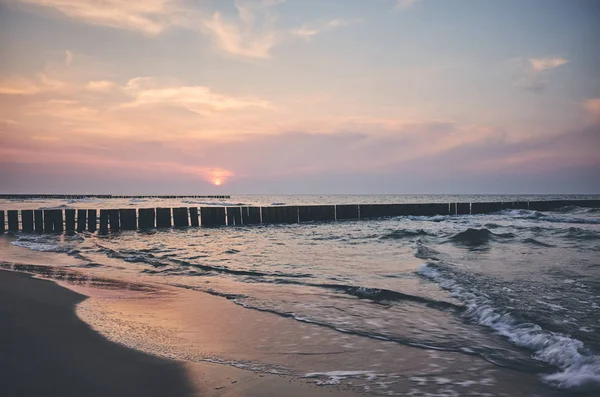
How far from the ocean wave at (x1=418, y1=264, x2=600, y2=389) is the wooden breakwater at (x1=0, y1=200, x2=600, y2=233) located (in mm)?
18298

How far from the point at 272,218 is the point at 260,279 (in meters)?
16.9

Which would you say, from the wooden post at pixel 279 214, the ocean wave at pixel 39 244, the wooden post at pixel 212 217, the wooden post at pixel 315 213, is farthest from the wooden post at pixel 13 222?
the wooden post at pixel 315 213

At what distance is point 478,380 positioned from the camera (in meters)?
3.40

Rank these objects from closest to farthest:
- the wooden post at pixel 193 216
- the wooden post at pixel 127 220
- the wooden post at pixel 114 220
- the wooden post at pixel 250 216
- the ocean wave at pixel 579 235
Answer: the ocean wave at pixel 579 235
the wooden post at pixel 114 220
the wooden post at pixel 127 220
the wooden post at pixel 193 216
the wooden post at pixel 250 216

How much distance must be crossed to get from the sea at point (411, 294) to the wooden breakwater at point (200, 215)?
5.74 m

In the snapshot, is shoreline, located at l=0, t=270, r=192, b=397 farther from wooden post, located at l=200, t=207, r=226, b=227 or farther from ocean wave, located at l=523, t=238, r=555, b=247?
wooden post, located at l=200, t=207, r=226, b=227

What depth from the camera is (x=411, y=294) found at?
22.1ft

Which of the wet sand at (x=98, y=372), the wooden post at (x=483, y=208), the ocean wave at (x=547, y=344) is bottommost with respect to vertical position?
the ocean wave at (x=547, y=344)

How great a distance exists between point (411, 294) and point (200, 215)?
17.8m

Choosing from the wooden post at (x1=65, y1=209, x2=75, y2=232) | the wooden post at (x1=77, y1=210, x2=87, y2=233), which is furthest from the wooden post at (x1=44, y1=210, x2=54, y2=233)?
the wooden post at (x1=77, y1=210, x2=87, y2=233)

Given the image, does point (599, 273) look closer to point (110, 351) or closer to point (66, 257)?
point (110, 351)

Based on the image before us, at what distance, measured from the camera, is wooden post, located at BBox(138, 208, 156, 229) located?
21656 mm

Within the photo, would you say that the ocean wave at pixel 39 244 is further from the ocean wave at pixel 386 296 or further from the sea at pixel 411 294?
the ocean wave at pixel 386 296

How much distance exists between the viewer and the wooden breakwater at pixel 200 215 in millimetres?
20234
